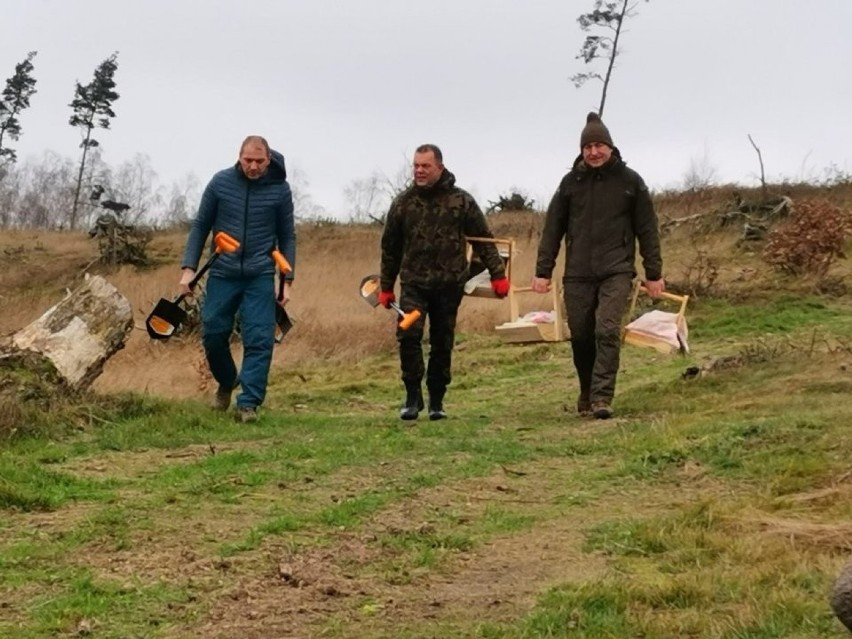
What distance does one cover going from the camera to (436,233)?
775 centimetres

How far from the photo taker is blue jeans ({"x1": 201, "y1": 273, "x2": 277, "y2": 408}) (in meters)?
7.53

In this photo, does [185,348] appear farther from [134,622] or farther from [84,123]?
[84,123]

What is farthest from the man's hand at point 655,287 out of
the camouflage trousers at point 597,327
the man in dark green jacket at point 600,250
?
the camouflage trousers at point 597,327

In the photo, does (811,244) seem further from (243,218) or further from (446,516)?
(446,516)

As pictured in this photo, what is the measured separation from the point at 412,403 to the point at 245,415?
3.89ft

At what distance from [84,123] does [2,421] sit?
1774 inches

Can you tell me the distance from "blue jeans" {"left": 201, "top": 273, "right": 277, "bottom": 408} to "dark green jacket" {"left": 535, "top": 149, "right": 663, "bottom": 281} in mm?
2145

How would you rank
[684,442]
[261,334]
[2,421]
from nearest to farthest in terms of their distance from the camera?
1. [684,442]
2. [2,421]
3. [261,334]

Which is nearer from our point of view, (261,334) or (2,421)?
(2,421)

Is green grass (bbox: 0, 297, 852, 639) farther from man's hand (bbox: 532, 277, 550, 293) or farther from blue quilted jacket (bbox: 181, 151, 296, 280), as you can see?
blue quilted jacket (bbox: 181, 151, 296, 280)

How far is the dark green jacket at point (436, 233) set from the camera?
7.75 meters

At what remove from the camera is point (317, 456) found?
584 centimetres

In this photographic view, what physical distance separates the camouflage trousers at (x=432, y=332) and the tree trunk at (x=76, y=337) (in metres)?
2.06

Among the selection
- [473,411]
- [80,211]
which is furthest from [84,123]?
[473,411]
